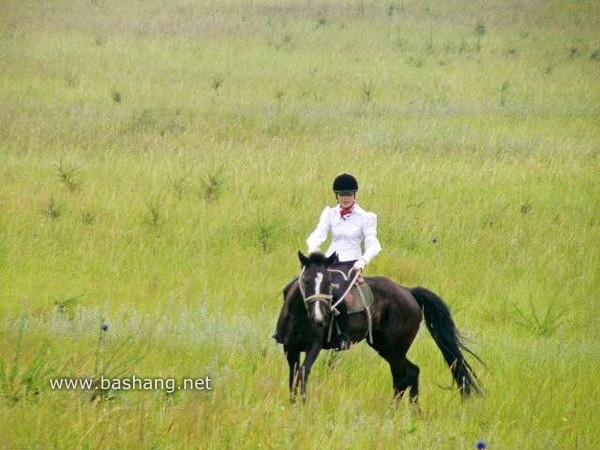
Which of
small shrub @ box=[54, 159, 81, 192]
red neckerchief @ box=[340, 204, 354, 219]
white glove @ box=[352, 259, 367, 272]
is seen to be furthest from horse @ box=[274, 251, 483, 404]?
small shrub @ box=[54, 159, 81, 192]

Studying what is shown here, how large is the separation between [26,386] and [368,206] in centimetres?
939

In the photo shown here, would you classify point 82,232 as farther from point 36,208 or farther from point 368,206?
point 368,206

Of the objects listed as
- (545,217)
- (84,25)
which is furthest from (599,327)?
(84,25)

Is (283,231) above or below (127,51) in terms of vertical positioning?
below

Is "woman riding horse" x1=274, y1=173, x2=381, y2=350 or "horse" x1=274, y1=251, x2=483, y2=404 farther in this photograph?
"woman riding horse" x1=274, y1=173, x2=381, y2=350

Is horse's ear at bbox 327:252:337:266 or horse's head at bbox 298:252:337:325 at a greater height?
horse's ear at bbox 327:252:337:266

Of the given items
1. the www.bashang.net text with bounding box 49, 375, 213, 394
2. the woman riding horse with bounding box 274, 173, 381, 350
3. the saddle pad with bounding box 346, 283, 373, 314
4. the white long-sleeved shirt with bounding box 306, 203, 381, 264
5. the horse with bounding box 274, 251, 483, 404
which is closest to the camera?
the www.bashang.net text with bounding box 49, 375, 213, 394

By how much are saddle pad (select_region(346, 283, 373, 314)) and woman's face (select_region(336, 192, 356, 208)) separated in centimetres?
82

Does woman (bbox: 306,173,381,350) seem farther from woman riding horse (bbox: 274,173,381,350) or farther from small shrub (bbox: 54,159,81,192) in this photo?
small shrub (bbox: 54,159,81,192)

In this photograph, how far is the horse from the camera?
25.0 feet

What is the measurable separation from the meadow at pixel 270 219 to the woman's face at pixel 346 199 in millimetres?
1391

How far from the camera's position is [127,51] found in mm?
28672


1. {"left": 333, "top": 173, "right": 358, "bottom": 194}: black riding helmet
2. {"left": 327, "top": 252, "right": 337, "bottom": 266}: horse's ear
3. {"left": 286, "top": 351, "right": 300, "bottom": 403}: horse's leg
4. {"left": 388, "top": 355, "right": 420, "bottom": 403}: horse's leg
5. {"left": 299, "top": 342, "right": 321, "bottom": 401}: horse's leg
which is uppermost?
{"left": 333, "top": 173, "right": 358, "bottom": 194}: black riding helmet

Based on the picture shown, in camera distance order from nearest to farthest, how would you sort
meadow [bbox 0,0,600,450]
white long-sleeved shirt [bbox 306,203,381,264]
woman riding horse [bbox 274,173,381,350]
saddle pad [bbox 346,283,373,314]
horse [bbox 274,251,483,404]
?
meadow [bbox 0,0,600,450]
horse [bbox 274,251,483,404]
saddle pad [bbox 346,283,373,314]
woman riding horse [bbox 274,173,381,350]
white long-sleeved shirt [bbox 306,203,381,264]
